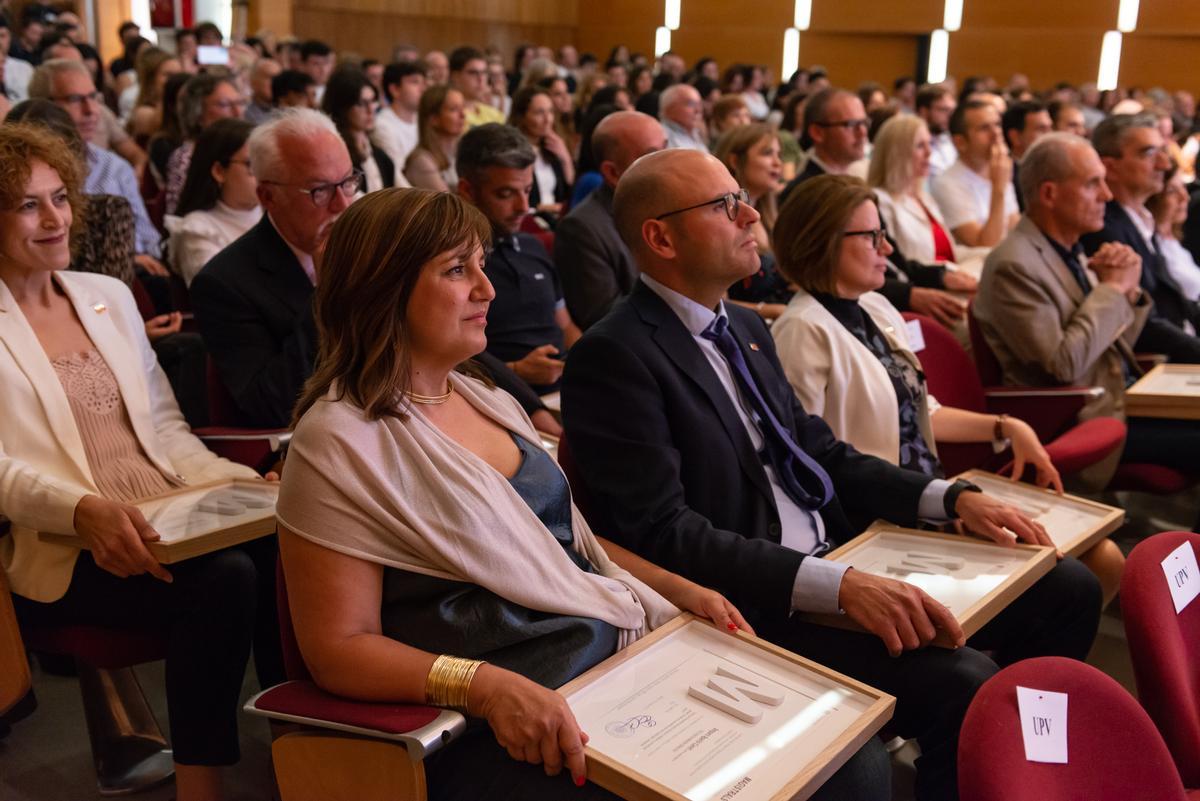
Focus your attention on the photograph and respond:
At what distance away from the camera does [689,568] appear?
1.84 meters

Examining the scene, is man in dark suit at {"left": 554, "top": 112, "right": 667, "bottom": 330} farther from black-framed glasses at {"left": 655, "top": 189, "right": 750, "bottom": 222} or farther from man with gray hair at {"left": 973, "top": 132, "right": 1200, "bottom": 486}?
black-framed glasses at {"left": 655, "top": 189, "right": 750, "bottom": 222}

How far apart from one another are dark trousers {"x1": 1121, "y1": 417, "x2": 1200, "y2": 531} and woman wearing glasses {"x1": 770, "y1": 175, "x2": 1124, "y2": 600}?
0.73 metres

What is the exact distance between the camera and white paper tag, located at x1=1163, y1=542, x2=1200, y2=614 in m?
1.60

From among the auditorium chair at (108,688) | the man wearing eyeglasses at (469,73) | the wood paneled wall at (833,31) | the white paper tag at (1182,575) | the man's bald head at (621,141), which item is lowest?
the auditorium chair at (108,688)

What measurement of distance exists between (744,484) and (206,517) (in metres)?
0.95

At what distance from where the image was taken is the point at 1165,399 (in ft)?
9.09

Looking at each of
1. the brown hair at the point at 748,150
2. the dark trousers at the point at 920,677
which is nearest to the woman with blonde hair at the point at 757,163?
the brown hair at the point at 748,150

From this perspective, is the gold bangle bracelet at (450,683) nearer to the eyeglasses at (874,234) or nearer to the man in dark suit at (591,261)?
the eyeglasses at (874,234)

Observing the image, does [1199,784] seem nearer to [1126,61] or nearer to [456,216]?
[456,216]

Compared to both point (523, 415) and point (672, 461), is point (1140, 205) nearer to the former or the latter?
point (672, 461)

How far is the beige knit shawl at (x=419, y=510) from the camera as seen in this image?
145cm

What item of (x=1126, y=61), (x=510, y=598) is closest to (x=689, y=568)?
(x=510, y=598)

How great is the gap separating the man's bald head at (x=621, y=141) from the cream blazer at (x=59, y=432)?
1881mm

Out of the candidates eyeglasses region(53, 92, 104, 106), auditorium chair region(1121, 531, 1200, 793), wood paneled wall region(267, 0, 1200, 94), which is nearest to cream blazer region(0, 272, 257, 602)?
auditorium chair region(1121, 531, 1200, 793)
